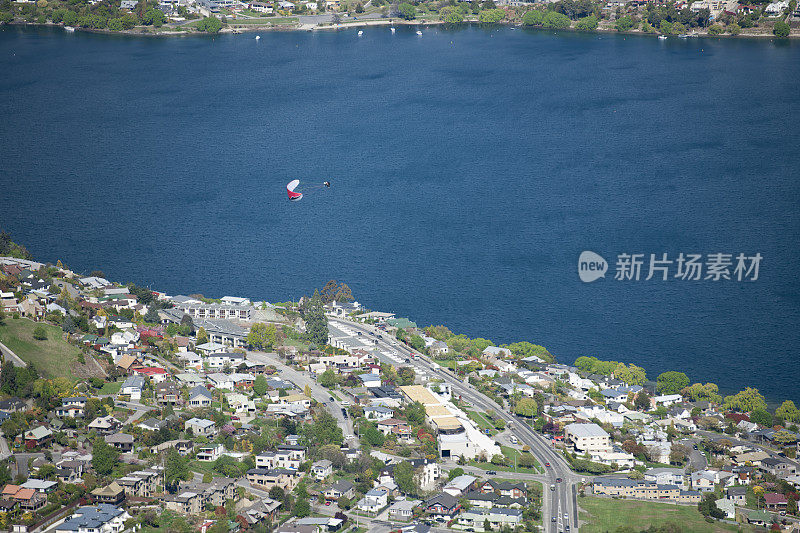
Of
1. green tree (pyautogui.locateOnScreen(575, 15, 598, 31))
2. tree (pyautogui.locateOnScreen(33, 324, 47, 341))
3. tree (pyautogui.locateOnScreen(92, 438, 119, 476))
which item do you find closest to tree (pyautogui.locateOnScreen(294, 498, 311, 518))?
tree (pyautogui.locateOnScreen(92, 438, 119, 476))

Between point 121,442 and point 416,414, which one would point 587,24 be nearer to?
point 416,414

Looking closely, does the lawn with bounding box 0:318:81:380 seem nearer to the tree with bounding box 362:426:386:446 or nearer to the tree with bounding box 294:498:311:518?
the tree with bounding box 362:426:386:446

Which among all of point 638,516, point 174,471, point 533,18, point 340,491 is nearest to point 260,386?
point 174,471

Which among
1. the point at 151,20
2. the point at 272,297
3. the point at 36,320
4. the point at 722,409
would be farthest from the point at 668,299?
the point at 151,20

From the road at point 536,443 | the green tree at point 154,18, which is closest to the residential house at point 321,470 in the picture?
the road at point 536,443

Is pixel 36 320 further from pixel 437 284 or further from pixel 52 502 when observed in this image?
pixel 437 284
